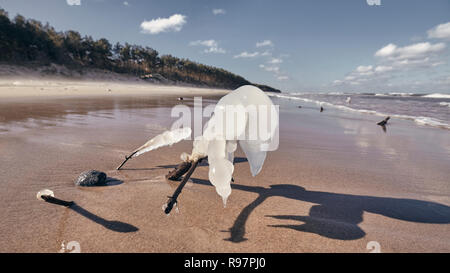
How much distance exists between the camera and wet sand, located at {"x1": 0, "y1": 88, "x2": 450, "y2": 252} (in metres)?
1.24

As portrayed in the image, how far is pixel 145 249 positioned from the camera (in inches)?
45.7

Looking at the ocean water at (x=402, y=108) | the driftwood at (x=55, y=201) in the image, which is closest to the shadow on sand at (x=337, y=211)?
the driftwood at (x=55, y=201)

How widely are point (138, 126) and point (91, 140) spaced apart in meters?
1.38

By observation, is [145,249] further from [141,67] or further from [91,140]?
[141,67]

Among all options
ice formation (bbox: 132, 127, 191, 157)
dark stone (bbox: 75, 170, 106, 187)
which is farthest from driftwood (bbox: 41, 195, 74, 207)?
ice formation (bbox: 132, 127, 191, 157)

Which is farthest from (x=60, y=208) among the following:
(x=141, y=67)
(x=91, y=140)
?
(x=141, y=67)

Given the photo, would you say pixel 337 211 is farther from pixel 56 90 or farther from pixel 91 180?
pixel 56 90

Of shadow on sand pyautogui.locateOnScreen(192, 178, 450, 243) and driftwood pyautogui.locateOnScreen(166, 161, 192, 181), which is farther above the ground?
driftwood pyautogui.locateOnScreen(166, 161, 192, 181)

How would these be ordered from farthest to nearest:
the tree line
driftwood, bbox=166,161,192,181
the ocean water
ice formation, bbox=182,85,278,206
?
the tree line, the ocean water, driftwood, bbox=166,161,192,181, ice formation, bbox=182,85,278,206

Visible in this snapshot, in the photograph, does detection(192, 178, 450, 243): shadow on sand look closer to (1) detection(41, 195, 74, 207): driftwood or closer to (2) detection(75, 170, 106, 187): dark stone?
(2) detection(75, 170, 106, 187): dark stone

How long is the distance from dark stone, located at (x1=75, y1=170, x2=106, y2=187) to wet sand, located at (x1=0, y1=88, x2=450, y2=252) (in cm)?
8

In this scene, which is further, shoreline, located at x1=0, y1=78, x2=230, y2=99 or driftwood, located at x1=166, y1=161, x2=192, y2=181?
shoreline, located at x1=0, y1=78, x2=230, y2=99

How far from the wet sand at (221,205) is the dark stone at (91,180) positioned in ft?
0.25
